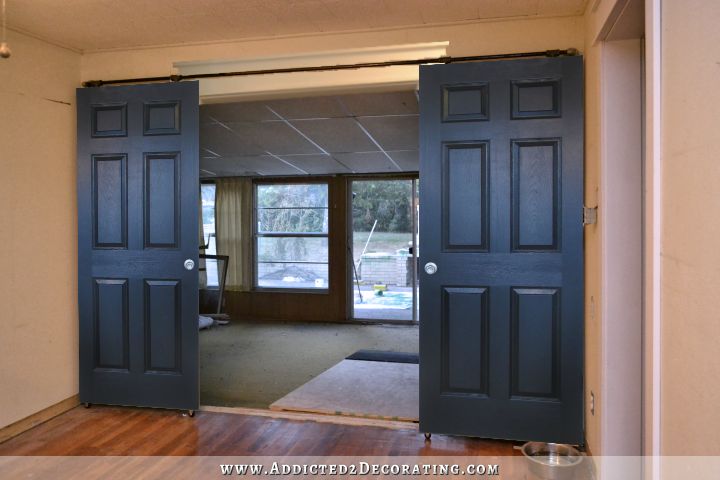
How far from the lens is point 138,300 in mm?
3225

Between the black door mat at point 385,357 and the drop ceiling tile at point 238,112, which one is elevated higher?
the drop ceiling tile at point 238,112

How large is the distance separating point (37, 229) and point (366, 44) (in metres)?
2.22

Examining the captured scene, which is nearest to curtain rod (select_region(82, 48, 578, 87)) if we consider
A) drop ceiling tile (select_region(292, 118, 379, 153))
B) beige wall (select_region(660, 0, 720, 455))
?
drop ceiling tile (select_region(292, 118, 379, 153))

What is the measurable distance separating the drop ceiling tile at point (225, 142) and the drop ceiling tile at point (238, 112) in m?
0.29

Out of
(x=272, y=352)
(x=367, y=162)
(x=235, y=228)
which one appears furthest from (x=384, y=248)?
(x=272, y=352)

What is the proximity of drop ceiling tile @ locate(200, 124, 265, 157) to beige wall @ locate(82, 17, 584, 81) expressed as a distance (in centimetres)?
119

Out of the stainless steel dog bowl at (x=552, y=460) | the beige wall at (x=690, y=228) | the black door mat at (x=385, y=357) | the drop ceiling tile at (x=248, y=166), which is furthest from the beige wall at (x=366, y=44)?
the black door mat at (x=385, y=357)

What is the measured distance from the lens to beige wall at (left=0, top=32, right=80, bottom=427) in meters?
2.89

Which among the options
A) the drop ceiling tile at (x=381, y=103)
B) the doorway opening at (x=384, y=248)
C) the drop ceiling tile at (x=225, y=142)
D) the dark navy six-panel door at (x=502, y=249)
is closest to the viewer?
the dark navy six-panel door at (x=502, y=249)

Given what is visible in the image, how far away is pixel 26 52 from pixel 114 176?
83 centimetres

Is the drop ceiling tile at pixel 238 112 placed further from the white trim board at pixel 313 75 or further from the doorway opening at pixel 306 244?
the white trim board at pixel 313 75

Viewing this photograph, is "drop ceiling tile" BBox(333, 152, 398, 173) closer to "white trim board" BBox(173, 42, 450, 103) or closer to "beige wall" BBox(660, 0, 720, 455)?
"white trim board" BBox(173, 42, 450, 103)

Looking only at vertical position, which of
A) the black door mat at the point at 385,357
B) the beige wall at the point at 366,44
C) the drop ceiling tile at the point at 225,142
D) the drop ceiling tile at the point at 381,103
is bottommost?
the black door mat at the point at 385,357

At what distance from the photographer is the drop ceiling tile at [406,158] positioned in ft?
18.4
